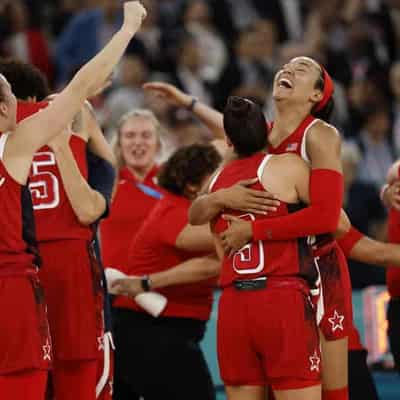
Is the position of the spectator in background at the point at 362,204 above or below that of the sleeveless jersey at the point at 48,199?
below

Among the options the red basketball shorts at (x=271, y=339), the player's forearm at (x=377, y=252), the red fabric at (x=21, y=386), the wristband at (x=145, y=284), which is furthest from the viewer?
the wristband at (x=145, y=284)

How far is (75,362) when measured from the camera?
18.1 feet

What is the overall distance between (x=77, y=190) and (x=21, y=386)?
977 millimetres

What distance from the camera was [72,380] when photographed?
18.1ft

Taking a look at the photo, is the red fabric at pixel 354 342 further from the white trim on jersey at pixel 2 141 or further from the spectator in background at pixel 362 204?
the spectator in background at pixel 362 204

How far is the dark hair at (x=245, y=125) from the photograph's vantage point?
16.9 feet

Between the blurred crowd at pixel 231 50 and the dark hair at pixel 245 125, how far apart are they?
5475 mm

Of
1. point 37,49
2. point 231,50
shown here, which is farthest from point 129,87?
point 231,50

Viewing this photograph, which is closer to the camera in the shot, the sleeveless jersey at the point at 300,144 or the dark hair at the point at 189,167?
the sleeveless jersey at the point at 300,144

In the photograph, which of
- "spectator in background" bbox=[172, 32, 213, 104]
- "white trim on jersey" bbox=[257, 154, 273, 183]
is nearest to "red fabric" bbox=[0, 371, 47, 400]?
"white trim on jersey" bbox=[257, 154, 273, 183]

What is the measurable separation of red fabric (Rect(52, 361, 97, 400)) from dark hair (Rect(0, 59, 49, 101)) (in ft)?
3.77

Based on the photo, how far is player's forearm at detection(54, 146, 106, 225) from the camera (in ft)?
17.7

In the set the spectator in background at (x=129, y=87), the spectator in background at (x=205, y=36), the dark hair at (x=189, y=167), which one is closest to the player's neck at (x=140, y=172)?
the dark hair at (x=189, y=167)

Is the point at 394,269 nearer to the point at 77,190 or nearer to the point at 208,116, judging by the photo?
the point at 208,116
